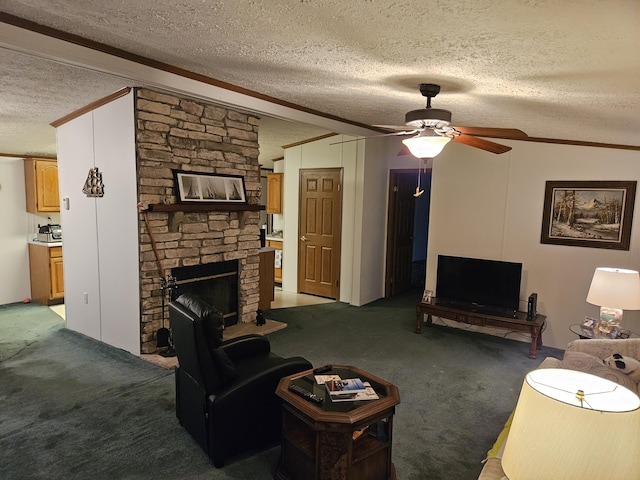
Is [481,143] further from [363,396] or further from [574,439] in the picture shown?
[574,439]

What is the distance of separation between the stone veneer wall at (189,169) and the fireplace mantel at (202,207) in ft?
0.24

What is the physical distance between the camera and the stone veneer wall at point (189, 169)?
12.0 feet

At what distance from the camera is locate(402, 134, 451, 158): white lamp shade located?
2754 mm

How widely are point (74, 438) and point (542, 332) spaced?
456 cm

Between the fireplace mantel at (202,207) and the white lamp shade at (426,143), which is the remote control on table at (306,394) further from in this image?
the fireplace mantel at (202,207)

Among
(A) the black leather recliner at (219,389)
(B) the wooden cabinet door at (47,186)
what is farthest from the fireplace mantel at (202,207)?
(B) the wooden cabinet door at (47,186)

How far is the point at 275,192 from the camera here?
7398 millimetres

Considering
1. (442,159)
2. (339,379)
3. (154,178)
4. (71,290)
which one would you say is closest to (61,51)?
(154,178)

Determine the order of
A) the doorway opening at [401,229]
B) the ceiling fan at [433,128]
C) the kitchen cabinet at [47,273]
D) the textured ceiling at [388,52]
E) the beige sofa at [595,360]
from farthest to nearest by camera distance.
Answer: the doorway opening at [401,229] → the kitchen cabinet at [47,273] → the ceiling fan at [433,128] → the beige sofa at [595,360] → the textured ceiling at [388,52]

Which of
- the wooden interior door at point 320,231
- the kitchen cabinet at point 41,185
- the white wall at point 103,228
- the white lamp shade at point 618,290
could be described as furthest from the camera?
the wooden interior door at point 320,231

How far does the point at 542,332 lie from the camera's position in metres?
4.62

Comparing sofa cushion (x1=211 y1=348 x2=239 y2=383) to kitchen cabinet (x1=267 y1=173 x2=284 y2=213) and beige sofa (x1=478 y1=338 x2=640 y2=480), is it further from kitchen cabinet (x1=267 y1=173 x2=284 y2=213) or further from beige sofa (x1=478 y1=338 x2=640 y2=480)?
kitchen cabinet (x1=267 y1=173 x2=284 y2=213)

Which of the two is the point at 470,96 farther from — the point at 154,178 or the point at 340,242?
the point at 340,242

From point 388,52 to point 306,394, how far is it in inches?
74.9
